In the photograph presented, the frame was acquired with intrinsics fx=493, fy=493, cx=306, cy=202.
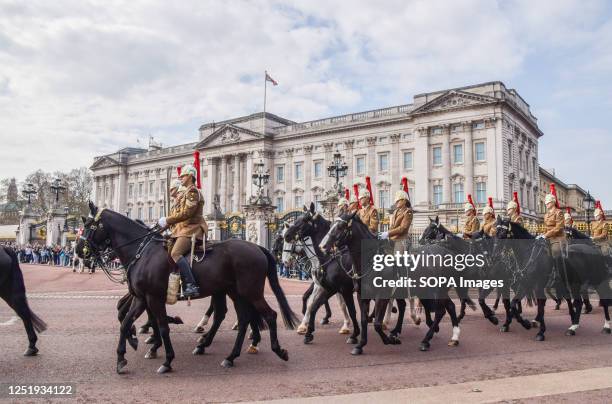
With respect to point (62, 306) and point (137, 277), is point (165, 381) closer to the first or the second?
point (137, 277)

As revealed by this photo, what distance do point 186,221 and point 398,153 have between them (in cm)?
5370

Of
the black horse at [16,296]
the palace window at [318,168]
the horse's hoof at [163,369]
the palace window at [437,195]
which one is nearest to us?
the horse's hoof at [163,369]

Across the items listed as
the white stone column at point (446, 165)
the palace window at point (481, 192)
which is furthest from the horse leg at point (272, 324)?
the white stone column at point (446, 165)

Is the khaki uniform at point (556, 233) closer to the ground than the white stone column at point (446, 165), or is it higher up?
closer to the ground

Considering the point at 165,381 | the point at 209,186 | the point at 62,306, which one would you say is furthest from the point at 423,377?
the point at 209,186

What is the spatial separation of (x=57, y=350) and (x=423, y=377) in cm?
561

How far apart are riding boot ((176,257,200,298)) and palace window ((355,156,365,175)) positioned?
56006 mm

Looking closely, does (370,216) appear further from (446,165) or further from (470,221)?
(446,165)

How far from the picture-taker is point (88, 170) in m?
98.6

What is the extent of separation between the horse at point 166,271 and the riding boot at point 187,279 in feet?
0.44

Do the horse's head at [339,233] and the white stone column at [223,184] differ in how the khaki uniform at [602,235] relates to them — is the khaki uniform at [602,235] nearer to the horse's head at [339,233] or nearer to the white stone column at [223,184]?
the horse's head at [339,233]

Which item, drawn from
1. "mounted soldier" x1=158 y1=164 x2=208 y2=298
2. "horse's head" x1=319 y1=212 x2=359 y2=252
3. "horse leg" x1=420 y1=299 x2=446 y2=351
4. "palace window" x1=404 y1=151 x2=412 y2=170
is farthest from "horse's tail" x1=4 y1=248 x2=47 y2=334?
"palace window" x1=404 y1=151 x2=412 y2=170

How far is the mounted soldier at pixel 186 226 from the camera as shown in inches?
280

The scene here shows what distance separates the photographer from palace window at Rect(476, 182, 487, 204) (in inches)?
2066
